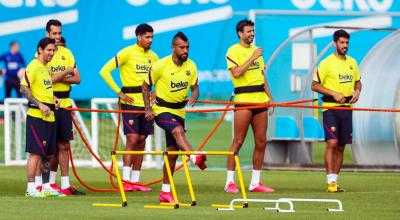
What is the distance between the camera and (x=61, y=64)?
1944cm

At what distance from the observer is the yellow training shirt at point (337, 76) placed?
20156mm

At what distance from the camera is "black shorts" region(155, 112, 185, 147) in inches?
691

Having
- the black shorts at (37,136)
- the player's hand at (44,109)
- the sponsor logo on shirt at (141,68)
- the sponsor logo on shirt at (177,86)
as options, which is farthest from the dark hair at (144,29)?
the sponsor logo on shirt at (177,86)

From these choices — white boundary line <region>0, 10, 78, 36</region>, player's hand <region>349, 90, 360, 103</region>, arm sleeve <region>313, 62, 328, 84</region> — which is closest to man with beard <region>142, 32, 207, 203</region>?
arm sleeve <region>313, 62, 328, 84</region>

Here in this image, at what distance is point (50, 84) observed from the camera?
18.7 metres

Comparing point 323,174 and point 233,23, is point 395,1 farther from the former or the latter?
point 323,174

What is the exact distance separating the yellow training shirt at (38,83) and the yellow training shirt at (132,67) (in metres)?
1.67

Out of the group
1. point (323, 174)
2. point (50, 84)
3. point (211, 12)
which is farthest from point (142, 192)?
point (211, 12)

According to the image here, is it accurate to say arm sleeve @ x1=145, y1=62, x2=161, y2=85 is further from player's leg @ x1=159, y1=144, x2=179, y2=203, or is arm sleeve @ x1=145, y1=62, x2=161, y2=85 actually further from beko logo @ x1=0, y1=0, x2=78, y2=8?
beko logo @ x1=0, y1=0, x2=78, y2=8

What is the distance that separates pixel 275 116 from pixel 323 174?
2250mm

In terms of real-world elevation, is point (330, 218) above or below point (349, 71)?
below

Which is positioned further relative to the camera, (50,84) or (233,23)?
(233,23)

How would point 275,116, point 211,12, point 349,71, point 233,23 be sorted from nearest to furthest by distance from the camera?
point 349,71 < point 275,116 < point 233,23 < point 211,12

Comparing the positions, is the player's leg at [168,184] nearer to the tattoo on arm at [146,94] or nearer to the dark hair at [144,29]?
the tattoo on arm at [146,94]
